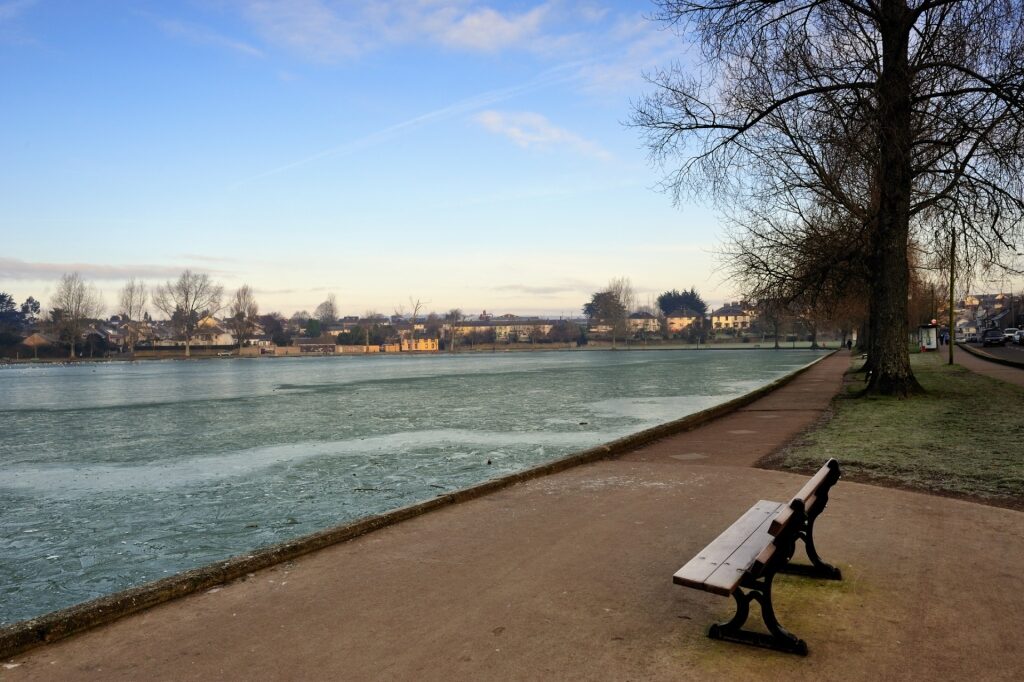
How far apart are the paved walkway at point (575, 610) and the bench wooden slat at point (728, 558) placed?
1.49 ft

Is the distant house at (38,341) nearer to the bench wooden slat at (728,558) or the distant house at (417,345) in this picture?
the distant house at (417,345)

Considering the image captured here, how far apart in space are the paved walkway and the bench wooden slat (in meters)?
0.46

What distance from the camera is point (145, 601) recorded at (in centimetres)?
505

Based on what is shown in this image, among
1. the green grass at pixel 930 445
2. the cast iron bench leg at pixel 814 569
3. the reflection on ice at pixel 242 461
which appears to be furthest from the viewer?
the reflection on ice at pixel 242 461

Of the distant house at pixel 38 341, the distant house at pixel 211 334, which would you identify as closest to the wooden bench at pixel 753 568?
the distant house at pixel 38 341

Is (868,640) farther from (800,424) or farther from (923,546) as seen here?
(800,424)

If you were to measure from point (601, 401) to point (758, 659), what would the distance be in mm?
23540

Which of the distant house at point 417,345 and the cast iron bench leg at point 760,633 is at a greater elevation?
the cast iron bench leg at point 760,633

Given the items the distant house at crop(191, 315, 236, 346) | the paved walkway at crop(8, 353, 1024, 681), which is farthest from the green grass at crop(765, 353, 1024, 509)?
the distant house at crop(191, 315, 236, 346)

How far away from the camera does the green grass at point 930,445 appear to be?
8.60m

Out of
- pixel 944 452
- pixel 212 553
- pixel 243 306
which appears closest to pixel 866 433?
pixel 944 452

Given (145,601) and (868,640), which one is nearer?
(868,640)

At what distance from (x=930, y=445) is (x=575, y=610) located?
8777 mm

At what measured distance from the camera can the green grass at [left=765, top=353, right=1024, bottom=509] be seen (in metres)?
8.60
